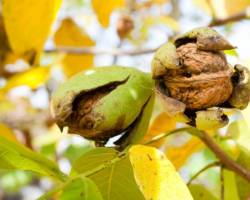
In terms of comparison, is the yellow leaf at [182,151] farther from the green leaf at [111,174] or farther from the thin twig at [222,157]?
the green leaf at [111,174]

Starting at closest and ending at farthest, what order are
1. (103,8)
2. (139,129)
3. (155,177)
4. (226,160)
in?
(155,177)
(139,129)
(226,160)
(103,8)

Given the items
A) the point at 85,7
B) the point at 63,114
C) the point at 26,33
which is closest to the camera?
the point at 63,114

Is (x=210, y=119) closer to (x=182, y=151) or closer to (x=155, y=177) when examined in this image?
(x=155, y=177)

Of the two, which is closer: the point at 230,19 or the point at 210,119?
the point at 210,119

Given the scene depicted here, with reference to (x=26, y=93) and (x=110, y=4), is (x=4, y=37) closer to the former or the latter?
(x=110, y=4)

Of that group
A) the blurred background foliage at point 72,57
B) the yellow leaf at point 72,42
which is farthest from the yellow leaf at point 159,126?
the yellow leaf at point 72,42

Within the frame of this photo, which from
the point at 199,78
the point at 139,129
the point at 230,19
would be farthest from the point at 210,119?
the point at 230,19

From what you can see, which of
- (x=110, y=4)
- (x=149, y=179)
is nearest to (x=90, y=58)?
(x=110, y=4)
